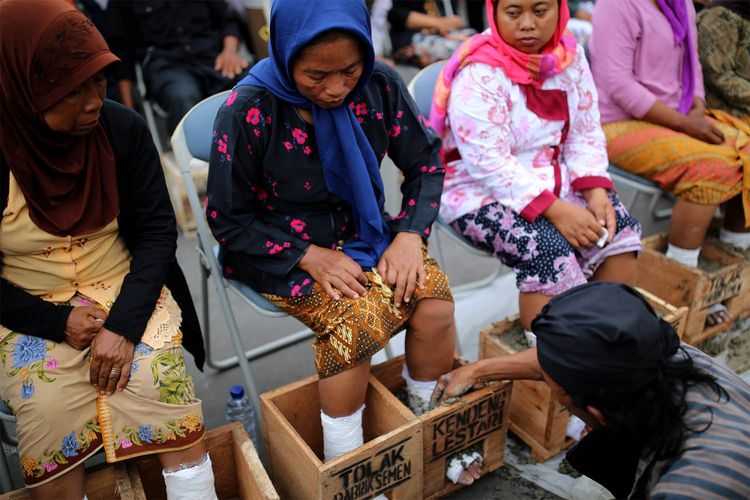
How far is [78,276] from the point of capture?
1750 mm

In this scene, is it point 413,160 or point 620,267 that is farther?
point 620,267

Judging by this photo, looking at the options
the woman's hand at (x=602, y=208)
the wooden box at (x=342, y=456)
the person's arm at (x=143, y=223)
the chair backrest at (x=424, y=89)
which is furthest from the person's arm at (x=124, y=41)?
the woman's hand at (x=602, y=208)

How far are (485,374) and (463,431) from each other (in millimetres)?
193

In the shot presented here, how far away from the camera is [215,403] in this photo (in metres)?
2.53

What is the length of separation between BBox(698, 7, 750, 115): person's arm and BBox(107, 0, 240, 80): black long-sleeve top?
2.73m

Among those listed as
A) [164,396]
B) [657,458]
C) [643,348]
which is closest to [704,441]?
[657,458]

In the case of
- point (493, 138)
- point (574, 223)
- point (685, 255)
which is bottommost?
point (685, 255)

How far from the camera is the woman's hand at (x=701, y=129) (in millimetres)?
2791

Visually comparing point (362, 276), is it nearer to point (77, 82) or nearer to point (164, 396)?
point (164, 396)

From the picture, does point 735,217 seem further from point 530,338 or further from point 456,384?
point 456,384

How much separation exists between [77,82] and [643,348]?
1.42m

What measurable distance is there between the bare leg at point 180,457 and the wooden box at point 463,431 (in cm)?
63

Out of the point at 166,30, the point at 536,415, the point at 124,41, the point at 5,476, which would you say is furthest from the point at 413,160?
the point at 124,41

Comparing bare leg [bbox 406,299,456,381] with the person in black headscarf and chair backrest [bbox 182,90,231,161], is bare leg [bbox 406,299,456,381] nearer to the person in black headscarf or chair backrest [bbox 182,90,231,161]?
A: the person in black headscarf
